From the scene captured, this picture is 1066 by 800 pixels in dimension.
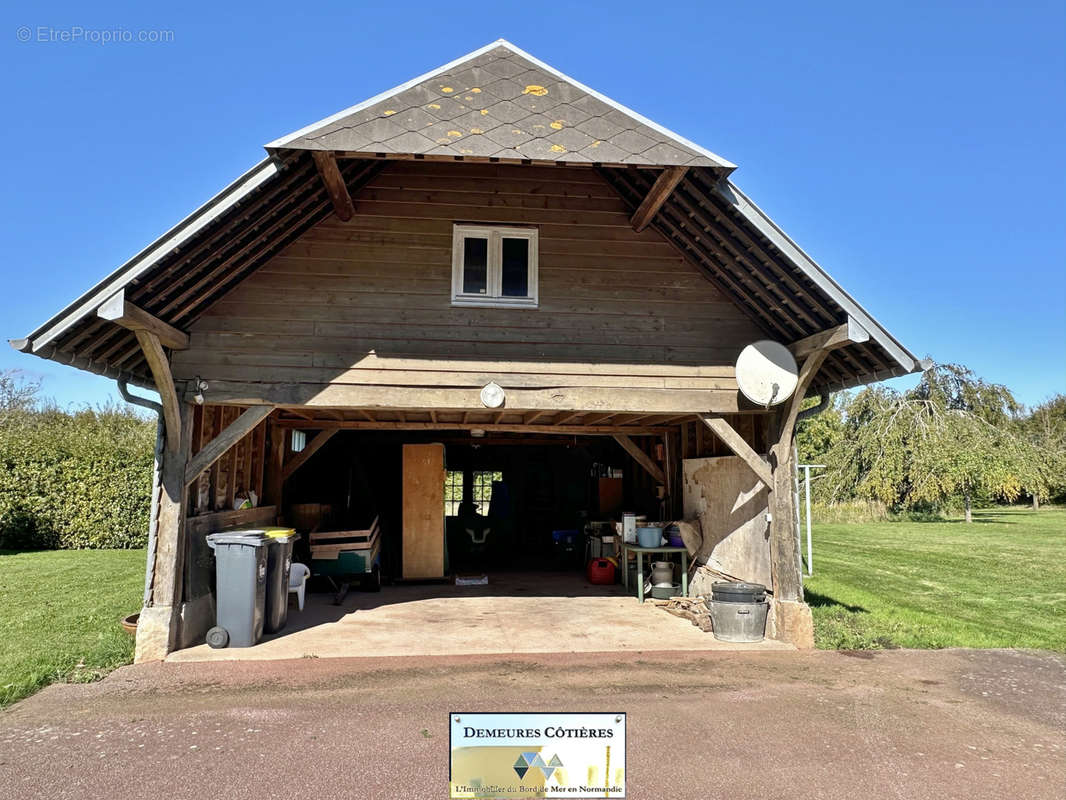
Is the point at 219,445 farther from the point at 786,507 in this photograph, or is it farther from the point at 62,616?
the point at 786,507

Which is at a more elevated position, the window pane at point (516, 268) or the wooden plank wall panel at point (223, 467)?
the window pane at point (516, 268)

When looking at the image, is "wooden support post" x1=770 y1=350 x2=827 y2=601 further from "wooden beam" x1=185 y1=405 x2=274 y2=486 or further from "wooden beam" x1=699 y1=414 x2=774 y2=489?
"wooden beam" x1=185 y1=405 x2=274 y2=486

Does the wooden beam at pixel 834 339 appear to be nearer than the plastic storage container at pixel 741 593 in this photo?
Yes

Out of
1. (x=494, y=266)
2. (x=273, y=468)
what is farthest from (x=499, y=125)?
(x=273, y=468)

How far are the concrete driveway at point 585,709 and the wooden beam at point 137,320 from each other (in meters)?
2.89

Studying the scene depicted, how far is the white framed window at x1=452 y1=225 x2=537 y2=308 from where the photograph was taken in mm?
7414

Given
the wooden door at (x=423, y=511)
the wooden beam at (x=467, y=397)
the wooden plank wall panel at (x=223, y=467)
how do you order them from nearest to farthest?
the wooden beam at (x=467, y=397) < the wooden plank wall panel at (x=223, y=467) < the wooden door at (x=423, y=511)

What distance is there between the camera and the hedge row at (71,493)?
48.8 ft

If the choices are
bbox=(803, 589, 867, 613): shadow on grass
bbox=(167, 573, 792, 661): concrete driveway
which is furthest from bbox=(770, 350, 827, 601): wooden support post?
bbox=(803, 589, 867, 613): shadow on grass

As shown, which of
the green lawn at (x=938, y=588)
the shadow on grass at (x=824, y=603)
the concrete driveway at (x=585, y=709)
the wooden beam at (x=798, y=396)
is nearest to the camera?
the concrete driveway at (x=585, y=709)

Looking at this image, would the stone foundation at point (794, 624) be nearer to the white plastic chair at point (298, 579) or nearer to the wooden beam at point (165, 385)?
the white plastic chair at point (298, 579)

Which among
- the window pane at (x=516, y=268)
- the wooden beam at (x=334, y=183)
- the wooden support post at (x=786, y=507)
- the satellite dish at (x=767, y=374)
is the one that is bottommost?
the wooden support post at (x=786, y=507)

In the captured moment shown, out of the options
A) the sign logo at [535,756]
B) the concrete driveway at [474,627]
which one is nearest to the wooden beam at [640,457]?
the concrete driveway at [474,627]

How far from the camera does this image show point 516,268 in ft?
Result: 24.9
